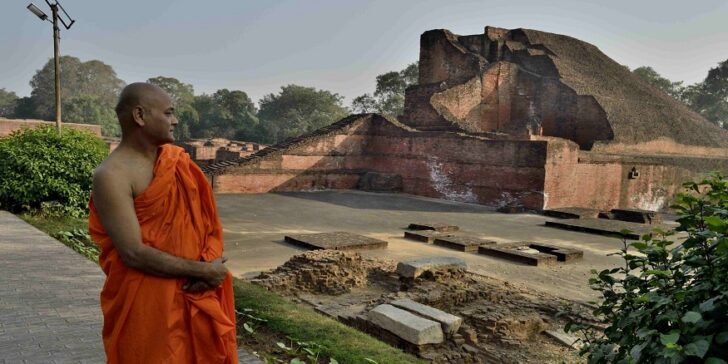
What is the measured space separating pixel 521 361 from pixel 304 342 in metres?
1.87

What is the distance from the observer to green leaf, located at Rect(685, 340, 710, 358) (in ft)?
4.95

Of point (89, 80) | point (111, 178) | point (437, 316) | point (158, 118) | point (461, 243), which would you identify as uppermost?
point (89, 80)

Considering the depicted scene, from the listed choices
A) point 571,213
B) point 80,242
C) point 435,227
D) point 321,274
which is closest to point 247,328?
point 321,274

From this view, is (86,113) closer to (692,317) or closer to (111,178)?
(111,178)

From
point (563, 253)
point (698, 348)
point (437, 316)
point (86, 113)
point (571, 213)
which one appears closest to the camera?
point (698, 348)

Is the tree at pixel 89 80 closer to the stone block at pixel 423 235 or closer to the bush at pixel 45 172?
the bush at pixel 45 172

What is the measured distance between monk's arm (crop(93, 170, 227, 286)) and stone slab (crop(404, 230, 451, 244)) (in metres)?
8.30

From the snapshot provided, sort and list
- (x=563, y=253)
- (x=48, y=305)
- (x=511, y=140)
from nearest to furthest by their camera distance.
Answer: (x=48, y=305) < (x=563, y=253) < (x=511, y=140)

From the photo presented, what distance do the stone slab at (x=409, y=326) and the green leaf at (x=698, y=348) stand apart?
2.81 metres

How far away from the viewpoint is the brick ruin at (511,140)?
52.6 ft

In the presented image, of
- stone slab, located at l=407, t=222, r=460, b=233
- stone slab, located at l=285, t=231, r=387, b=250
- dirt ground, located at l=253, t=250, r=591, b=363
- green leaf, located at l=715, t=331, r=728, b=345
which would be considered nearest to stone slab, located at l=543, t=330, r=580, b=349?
dirt ground, located at l=253, t=250, r=591, b=363

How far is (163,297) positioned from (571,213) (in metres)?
13.5

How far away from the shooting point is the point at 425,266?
255 inches

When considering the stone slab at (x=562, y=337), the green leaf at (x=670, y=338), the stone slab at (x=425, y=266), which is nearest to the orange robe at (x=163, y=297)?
the green leaf at (x=670, y=338)
